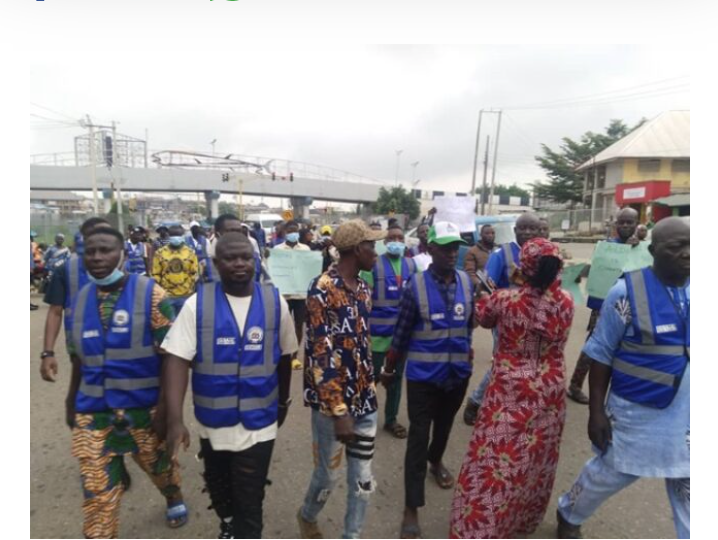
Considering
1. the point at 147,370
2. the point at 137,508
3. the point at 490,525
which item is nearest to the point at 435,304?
the point at 490,525

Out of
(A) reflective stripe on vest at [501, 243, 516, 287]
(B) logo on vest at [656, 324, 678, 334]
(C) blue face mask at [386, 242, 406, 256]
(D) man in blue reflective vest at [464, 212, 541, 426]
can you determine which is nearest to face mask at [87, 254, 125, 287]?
(C) blue face mask at [386, 242, 406, 256]

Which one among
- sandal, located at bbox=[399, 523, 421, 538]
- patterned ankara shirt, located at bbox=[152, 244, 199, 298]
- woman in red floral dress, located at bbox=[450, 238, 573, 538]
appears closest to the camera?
woman in red floral dress, located at bbox=[450, 238, 573, 538]

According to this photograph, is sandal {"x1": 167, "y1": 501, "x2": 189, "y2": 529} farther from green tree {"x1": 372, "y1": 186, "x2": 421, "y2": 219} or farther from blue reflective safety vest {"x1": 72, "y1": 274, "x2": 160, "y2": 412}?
green tree {"x1": 372, "y1": 186, "x2": 421, "y2": 219}

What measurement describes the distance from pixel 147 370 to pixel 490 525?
6.42ft

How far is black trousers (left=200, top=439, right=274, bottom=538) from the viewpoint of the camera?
213 cm

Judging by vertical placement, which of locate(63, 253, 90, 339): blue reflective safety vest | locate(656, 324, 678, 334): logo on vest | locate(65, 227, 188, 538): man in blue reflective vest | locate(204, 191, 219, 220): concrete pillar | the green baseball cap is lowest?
locate(65, 227, 188, 538): man in blue reflective vest

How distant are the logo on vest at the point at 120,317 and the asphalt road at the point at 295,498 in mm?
1354

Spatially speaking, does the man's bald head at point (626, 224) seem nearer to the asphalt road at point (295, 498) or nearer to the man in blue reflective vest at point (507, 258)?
the man in blue reflective vest at point (507, 258)

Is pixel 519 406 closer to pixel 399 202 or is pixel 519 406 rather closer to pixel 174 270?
pixel 174 270

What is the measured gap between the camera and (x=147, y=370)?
234 centimetres

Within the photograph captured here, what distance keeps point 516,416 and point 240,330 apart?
150 cm

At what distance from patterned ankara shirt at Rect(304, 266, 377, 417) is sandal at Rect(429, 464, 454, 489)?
110 cm

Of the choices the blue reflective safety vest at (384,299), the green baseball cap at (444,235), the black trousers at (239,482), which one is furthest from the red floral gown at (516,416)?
the blue reflective safety vest at (384,299)

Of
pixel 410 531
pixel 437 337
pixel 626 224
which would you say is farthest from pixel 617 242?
pixel 410 531
